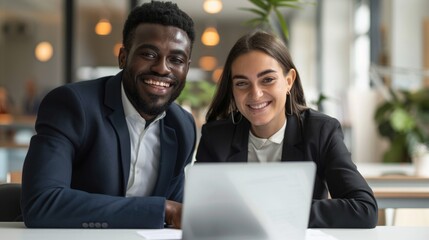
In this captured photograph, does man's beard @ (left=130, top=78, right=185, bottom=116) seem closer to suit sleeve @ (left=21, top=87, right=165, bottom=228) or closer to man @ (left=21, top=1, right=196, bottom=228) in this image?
man @ (left=21, top=1, right=196, bottom=228)

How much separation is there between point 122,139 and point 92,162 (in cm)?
11

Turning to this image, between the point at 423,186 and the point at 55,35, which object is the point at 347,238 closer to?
the point at 423,186

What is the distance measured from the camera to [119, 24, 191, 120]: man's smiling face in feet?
6.17

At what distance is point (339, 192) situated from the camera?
6.01ft

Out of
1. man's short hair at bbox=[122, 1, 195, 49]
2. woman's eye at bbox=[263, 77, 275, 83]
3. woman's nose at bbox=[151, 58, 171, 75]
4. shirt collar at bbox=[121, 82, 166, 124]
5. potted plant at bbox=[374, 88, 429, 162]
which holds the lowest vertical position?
potted plant at bbox=[374, 88, 429, 162]

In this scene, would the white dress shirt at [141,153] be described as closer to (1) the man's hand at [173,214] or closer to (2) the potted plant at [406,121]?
(1) the man's hand at [173,214]

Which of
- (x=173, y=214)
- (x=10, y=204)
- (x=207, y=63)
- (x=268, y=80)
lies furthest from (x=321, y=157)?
(x=207, y=63)

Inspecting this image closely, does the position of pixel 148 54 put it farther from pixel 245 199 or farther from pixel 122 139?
pixel 245 199

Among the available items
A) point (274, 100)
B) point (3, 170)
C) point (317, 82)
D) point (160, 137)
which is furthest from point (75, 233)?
point (317, 82)

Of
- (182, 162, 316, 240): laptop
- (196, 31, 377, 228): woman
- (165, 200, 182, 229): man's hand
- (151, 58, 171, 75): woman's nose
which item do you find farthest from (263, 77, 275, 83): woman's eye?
(182, 162, 316, 240): laptop

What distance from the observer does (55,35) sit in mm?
13164

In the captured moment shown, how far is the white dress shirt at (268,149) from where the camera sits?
6.70 feet

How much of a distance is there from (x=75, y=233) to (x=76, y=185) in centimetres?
44

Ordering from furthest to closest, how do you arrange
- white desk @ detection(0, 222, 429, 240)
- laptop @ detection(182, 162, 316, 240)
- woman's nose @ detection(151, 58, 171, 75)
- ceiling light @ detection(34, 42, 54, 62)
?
ceiling light @ detection(34, 42, 54, 62) < woman's nose @ detection(151, 58, 171, 75) < white desk @ detection(0, 222, 429, 240) < laptop @ detection(182, 162, 316, 240)
